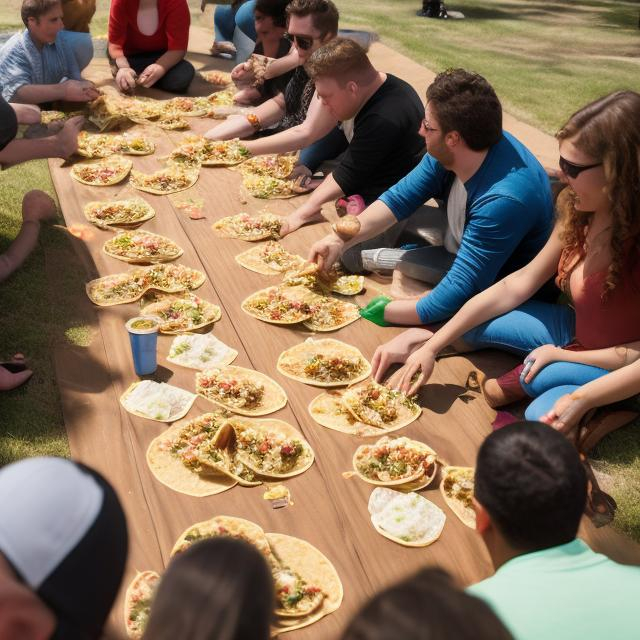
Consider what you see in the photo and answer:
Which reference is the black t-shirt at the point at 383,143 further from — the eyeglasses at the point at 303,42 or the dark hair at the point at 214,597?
the dark hair at the point at 214,597

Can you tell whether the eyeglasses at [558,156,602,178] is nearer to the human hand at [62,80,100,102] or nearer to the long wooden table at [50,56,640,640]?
the long wooden table at [50,56,640,640]

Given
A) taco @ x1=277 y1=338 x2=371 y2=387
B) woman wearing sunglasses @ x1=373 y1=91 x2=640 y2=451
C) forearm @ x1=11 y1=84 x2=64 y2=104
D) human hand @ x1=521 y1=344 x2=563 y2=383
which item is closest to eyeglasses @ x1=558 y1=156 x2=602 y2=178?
woman wearing sunglasses @ x1=373 y1=91 x2=640 y2=451

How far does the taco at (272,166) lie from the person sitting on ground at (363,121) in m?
0.78

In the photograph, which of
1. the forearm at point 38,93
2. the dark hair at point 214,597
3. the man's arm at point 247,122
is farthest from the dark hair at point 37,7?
the dark hair at point 214,597

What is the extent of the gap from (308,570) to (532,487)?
3.49 ft

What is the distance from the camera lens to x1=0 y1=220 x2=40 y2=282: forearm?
15.3 feet

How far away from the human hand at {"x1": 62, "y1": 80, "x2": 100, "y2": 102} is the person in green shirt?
5912 millimetres

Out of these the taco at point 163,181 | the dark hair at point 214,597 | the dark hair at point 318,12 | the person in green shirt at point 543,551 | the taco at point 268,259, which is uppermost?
the dark hair at point 318,12

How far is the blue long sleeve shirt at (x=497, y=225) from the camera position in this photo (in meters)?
4.03

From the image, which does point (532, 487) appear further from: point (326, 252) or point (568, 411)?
point (326, 252)

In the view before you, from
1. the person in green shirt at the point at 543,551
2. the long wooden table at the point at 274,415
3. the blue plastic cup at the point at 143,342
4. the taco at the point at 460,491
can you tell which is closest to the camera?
the person in green shirt at the point at 543,551

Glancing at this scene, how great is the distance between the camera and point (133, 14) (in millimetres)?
7824

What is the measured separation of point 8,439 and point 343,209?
3.00 meters

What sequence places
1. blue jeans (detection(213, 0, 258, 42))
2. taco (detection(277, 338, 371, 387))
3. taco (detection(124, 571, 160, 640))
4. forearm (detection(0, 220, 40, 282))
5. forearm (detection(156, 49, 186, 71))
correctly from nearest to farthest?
taco (detection(124, 571, 160, 640)) < taco (detection(277, 338, 371, 387)) < forearm (detection(0, 220, 40, 282)) < forearm (detection(156, 49, 186, 71)) < blue jeans (detection(213, 0, 258, 42))
